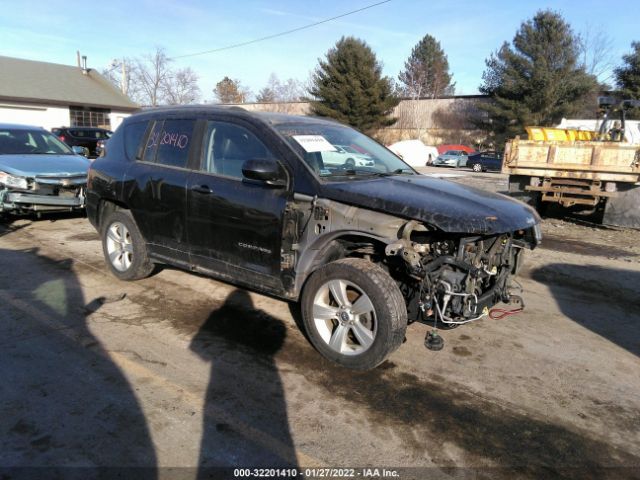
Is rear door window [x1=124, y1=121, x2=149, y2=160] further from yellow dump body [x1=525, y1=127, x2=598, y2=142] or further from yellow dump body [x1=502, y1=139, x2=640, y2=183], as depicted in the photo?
yellow dump body [x1=525, y1=127, x2=598, y2=142]

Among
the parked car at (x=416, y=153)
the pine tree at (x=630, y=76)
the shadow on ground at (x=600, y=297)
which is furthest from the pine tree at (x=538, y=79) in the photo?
the shadow on ground at (x=600, y=297)

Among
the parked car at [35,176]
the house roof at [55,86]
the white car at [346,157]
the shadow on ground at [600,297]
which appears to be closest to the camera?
the white car at [346,157]

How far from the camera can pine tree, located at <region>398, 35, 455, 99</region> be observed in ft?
236

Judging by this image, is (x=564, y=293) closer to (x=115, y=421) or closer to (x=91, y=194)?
(x=115, y=421)

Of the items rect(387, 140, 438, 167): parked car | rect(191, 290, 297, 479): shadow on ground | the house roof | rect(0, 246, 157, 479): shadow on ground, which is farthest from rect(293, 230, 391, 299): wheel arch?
the house roof

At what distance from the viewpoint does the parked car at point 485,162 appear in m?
33.8

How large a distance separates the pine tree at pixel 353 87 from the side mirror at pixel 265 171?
126 ft

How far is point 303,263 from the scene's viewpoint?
386 cm

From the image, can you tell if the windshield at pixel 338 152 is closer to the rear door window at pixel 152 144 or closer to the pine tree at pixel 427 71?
the rear door window at pixel 152 144

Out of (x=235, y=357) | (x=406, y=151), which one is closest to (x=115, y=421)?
(x=235, y=357)

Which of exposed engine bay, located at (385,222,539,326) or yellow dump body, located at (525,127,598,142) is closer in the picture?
exposed engine bay, located at (385,222,539,326)

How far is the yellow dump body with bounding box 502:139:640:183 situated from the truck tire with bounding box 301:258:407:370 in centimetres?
742

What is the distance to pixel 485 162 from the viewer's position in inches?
1341

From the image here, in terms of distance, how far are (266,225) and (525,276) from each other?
3.97m
